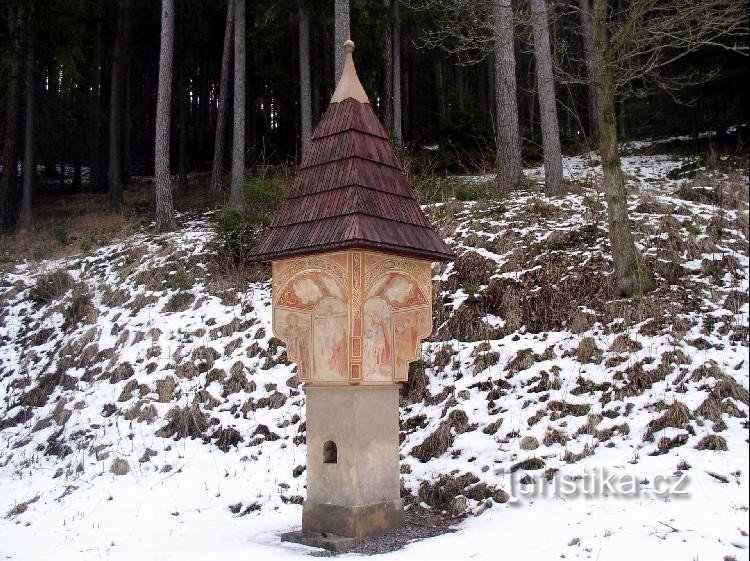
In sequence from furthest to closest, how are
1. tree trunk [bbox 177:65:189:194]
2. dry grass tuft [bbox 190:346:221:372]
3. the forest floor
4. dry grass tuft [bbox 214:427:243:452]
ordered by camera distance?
tree trunk [bbox 177:65:189:194] < dry grass tuft [bbox 190:346:221:372] < dry grass tuft [bbox 214:427:243:452] < the forest floor

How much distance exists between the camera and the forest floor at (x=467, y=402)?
6055 mm

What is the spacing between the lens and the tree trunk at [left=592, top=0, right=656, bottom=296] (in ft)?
29.6

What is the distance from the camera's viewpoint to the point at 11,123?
20391 millimetres

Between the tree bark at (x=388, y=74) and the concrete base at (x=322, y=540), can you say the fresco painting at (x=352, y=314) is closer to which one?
the concrete base at (x=322, y=540)

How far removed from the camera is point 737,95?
1639 cm

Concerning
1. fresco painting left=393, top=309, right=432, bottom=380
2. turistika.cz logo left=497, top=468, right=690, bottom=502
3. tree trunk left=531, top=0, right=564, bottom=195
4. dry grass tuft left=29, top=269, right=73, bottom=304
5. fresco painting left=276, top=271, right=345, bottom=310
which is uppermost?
tree trunk left=531, top=0, right=564, bottom=195

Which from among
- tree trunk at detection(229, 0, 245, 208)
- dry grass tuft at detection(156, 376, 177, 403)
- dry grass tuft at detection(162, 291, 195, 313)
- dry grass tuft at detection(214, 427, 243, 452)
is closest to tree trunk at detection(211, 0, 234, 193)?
tree trunk at detection(229, 0, 245, 208)

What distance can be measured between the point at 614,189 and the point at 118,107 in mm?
19916

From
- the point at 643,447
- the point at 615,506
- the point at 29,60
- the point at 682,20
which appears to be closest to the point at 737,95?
the point at 682,20

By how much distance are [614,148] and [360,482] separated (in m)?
6.05

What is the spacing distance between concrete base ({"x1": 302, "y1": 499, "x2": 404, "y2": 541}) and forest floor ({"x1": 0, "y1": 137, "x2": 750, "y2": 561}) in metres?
0.36

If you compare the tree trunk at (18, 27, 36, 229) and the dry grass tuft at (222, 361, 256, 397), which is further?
the tree trunk at (18, 27, 36, 229)

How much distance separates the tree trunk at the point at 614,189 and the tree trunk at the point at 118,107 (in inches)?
707

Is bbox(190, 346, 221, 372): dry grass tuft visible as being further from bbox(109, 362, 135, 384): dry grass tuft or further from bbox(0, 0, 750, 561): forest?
bbox(109, 362, 135, 384): dry grass tuft
